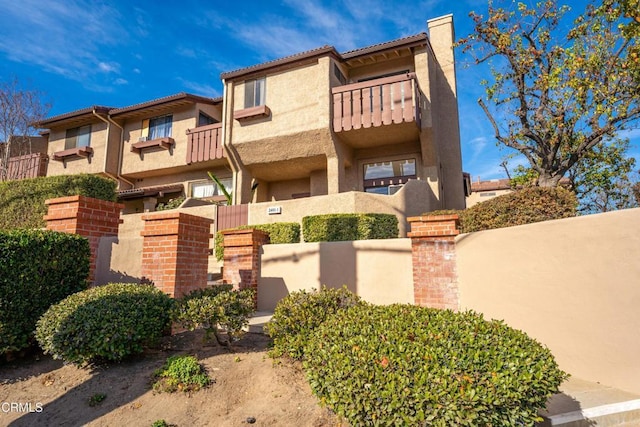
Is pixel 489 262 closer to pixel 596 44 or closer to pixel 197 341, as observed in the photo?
pixel 197 341

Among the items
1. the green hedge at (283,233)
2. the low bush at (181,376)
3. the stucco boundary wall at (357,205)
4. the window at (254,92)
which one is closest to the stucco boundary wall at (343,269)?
the low bush at (181,376)

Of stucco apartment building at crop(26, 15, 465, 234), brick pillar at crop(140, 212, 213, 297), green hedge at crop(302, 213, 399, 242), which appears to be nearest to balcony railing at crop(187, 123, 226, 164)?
stucco apartment building at crop(26, 15, 465, 234)

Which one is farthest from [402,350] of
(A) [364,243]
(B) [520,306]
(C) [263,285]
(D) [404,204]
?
(D) [404,204]

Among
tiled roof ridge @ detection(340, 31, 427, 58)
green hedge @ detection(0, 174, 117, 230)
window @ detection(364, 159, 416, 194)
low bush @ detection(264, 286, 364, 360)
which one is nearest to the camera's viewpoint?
low bush @ detection(264, 286, 364, 360)

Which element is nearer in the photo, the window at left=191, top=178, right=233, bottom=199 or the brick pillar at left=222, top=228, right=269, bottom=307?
the brick pillar at left=222, top=228, right=269, bottom=307

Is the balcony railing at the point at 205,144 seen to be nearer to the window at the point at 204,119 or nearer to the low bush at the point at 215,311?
the window at the point at 204,119

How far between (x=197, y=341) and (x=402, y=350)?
3371mm

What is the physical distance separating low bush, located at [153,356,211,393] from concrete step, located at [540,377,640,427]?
11.4ft

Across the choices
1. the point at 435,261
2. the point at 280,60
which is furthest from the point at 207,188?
the point at 435,261

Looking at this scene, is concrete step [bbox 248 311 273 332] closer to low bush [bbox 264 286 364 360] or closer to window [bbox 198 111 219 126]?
low bush [bbox 264 286 364 360]

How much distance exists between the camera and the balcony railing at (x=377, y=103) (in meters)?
12.6

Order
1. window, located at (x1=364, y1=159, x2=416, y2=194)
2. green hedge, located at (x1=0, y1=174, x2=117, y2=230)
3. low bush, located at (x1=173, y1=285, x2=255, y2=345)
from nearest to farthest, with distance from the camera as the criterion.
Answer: low bush, located at (x1=173, y1=285, x2=255, y2=345) → green hedge, located at (x1=0, y1=174, x2=117, y2=230) → window, located at (x1=364, y1=159, x2=416, y2=194)

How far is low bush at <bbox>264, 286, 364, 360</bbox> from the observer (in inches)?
165

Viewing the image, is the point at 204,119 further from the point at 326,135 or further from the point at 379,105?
the point at 379,105
